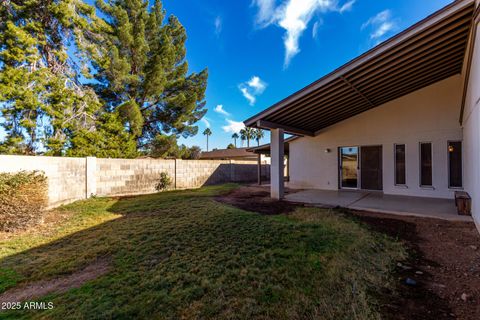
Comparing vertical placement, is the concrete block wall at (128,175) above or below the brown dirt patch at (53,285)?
above

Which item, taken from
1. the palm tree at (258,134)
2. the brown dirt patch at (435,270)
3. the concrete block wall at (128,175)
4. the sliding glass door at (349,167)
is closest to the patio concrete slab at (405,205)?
the brown dirt patch at (435,270)

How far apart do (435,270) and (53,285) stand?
4.76m

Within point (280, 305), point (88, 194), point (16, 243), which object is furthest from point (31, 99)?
point (280, 305)

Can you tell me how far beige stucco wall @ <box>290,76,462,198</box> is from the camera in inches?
272

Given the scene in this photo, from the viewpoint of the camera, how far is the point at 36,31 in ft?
32.6

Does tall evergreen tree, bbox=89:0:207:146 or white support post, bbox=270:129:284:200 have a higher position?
tall evergreen tree, bbox=89:0:207:146

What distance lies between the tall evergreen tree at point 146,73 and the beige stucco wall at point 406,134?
366 inches

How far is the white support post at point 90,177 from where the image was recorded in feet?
24.8

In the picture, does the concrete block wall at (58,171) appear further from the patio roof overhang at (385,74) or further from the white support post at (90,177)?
the patio roof overhang at (385,74)

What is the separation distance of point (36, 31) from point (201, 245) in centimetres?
1386

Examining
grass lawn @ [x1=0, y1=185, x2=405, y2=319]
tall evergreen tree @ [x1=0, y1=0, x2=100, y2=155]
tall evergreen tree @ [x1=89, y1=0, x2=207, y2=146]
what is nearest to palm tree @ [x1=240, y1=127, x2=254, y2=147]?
tall evergreen tree @ [x1=89, y1=0, x2=207, y2=146]

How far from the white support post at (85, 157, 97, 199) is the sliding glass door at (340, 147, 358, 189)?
10.4 metres

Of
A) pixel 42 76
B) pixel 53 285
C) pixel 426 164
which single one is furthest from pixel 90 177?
pixel 426 164

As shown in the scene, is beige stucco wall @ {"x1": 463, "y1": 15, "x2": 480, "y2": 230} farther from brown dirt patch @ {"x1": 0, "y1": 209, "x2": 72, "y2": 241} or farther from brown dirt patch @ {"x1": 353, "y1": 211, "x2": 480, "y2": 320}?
brown dirt patch @ {"x1": 0, "y1": 209, "x2": 72, "y2": 241}
